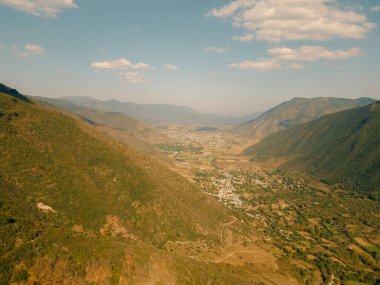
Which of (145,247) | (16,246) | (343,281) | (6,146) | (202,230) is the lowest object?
(343,281)

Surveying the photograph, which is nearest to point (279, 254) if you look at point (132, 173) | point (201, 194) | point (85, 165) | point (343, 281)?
point (343, 281)

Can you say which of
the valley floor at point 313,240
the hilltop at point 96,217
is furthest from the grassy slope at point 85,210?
the valley floor at point 313,240

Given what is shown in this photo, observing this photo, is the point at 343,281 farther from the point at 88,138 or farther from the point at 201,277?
the point at 88,138

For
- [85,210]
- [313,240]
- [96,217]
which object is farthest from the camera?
[313,240]

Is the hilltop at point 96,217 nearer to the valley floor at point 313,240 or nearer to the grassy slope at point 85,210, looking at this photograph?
the grassy slope at point 85,210

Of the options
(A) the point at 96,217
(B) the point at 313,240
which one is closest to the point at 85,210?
(A) the point at 96,217

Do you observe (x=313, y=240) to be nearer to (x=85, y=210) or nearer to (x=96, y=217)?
(x=96, y=217)

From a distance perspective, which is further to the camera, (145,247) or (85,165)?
(85,165)

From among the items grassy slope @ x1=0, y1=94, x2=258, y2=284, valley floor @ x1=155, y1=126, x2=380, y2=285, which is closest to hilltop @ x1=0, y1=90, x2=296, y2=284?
grassy slope @ x1=0, y1=94, x2=258, y2=284

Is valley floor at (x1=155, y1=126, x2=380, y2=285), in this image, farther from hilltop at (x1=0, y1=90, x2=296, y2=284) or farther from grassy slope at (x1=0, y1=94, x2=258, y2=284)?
grassy slope at (x1=0, y1=94, x2=258, y2=284)
